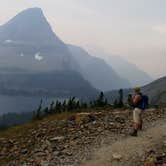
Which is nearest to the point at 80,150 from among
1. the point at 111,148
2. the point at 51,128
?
the point at 111,148

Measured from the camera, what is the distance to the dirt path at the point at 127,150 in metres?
19.3

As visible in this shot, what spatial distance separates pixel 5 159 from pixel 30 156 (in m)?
1.40

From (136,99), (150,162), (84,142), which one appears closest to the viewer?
(150,162)

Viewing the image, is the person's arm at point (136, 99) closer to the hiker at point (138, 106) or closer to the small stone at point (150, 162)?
the hiker at point (138, 106)

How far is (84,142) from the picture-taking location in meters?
22.3

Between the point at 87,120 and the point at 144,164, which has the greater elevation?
the point at 87,120

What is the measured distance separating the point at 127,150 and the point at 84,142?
8.91ft

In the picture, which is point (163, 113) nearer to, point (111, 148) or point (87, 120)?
point (87, 120)

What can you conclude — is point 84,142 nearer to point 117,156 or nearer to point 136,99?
point 117,156

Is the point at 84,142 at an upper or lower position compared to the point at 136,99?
lower

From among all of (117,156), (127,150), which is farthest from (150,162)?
(127,150)

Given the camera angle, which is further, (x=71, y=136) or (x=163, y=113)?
(x=163, y=113)

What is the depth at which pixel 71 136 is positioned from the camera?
23.5 m

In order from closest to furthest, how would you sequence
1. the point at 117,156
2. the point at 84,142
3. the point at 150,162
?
the point at 150,162 < the point at 117,156 < the point at 84,142
